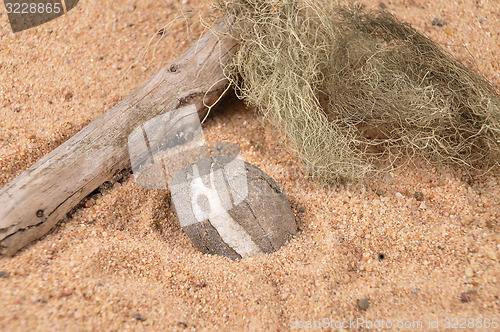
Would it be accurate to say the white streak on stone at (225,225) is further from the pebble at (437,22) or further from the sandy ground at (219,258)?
the pebble at (437,22)

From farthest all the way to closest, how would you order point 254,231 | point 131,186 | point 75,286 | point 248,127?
1. point 248,127
2. point 131,186
3. point 254,231
4. point 75,286

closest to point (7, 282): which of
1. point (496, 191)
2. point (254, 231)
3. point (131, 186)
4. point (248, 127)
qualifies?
point (131, 186)

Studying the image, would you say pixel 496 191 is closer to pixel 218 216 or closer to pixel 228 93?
pixel 218 216

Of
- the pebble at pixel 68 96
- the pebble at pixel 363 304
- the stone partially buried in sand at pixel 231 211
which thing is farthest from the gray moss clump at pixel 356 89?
the pebble at pixel 68 96

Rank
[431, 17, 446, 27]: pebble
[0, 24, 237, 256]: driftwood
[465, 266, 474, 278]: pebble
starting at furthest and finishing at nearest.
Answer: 1. [431, 17, 446, 27]: pebble
2. [0, 24, 237, 256]: driftwood
3. [465, 266, 474, 278]: pebble

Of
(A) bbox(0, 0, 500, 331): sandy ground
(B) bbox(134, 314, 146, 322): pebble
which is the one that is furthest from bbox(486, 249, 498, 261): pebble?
(B) bbox(134, 314, 146, 322): pebble

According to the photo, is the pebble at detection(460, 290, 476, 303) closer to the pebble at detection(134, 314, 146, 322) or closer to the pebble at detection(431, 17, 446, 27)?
the pebble at detection(134, 314, 146, 322)

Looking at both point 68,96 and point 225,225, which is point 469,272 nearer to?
point 225,225

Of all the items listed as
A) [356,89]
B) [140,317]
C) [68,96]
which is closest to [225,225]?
[140,317]
